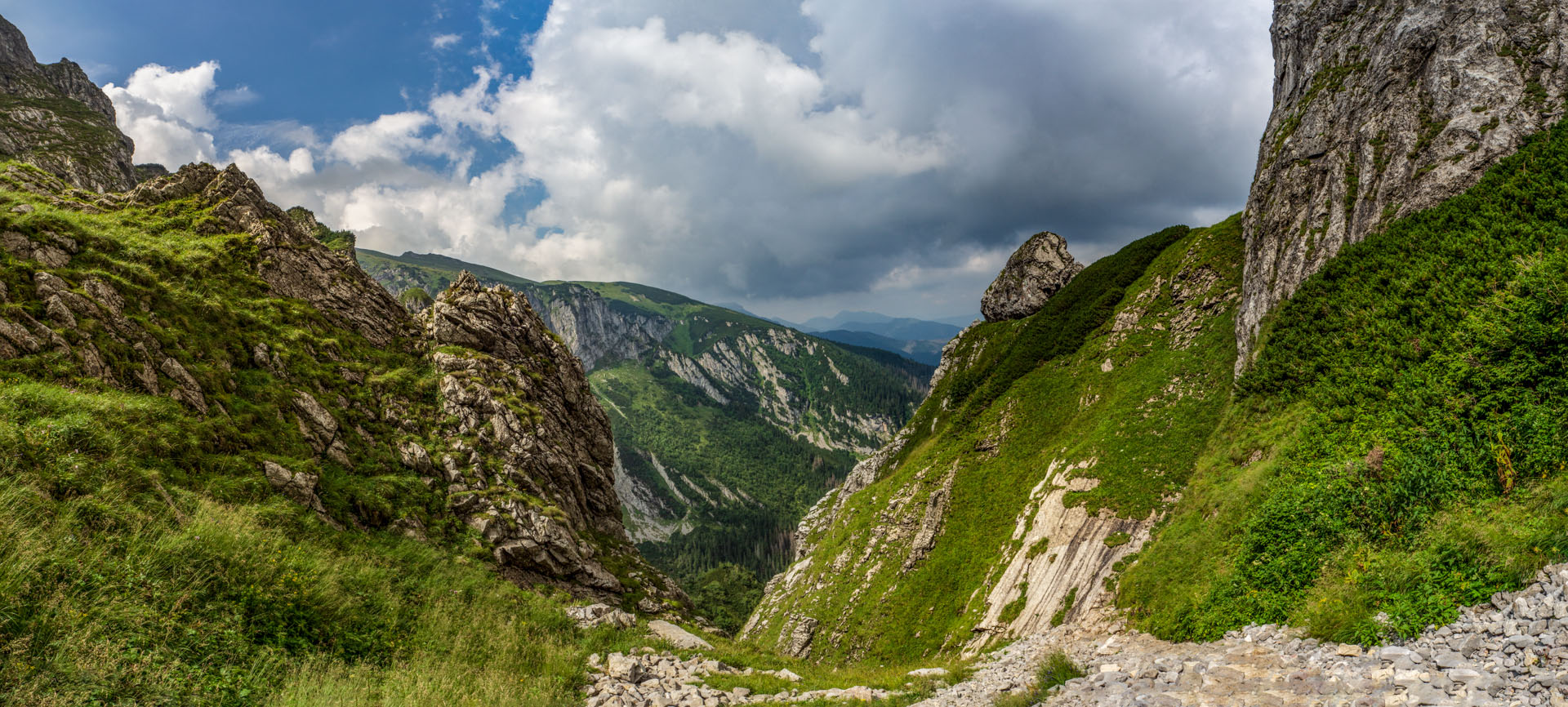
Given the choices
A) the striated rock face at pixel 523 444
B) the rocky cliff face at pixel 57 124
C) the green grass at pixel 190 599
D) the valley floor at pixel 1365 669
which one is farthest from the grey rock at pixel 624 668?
the rocky cliff face at pixel 57 124

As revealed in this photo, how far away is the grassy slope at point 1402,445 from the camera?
385 inches

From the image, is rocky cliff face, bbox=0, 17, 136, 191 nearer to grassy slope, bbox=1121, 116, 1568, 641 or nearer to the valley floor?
the valley floor

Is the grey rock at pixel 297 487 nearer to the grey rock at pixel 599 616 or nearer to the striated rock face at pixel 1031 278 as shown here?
the grey rock at pixel 599 616

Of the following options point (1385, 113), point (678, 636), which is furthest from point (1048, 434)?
point (678, 636)

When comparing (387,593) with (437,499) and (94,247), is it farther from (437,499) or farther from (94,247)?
(94,247)

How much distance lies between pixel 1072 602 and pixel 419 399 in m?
33.8

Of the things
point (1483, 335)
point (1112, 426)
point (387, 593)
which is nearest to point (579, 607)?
point (387, 593)

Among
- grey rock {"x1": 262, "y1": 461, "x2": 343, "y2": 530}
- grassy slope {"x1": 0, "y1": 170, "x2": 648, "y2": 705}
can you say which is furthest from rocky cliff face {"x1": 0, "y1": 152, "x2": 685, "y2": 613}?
grassy slope {"x1": 0, "y1": 170, "x2": 648, "y2": 705}

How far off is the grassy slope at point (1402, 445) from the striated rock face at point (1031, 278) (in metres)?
45.6

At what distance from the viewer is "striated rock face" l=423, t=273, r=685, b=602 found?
22328 mm

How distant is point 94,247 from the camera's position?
1977cm

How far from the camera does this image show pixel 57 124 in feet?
234

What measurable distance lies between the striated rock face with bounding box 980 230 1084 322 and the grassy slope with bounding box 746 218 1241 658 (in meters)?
5.83

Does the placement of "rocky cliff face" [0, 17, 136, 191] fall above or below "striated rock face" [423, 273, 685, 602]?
above
